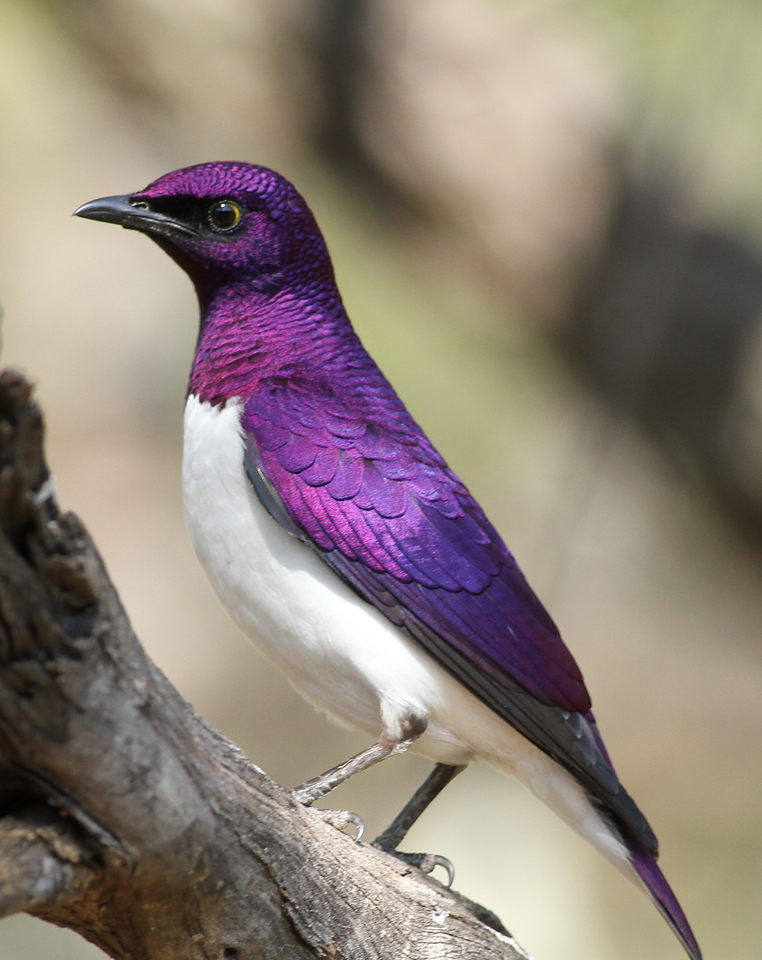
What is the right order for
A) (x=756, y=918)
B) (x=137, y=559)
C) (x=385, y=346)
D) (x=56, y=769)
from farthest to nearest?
(x=385, y=346)
(x=137, y=559)
(x=756, y=918)
(x=56, y=769)

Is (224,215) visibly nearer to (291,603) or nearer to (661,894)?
(291,603)

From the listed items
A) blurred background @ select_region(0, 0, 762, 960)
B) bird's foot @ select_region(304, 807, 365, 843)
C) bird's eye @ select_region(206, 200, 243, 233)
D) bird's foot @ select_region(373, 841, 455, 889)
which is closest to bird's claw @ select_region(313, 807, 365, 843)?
bird's foot @ select_region(304, 807, 365, 843)

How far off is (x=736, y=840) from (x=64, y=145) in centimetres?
624

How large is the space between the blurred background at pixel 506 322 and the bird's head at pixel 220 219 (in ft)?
11.0

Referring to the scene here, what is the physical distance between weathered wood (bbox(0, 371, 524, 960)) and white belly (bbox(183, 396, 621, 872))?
0.55m

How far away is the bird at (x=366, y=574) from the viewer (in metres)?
3.04

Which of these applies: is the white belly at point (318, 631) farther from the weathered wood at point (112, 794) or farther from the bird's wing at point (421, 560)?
the weathered wood at point (112, 794)

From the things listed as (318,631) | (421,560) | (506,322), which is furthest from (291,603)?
(506,322)

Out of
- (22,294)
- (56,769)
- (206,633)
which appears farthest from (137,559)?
(56,769)

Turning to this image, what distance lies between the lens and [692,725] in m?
7.52

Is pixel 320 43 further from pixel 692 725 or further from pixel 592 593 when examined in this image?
pixel 692 725

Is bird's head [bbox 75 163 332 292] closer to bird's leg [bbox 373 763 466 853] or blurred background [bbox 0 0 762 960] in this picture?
bird's leg [bbox 373 763 466 853]

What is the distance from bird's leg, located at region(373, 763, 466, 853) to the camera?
3406mm

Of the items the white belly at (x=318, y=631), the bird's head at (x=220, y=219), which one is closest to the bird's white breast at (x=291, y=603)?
the white belly at (x=318, y=631)
